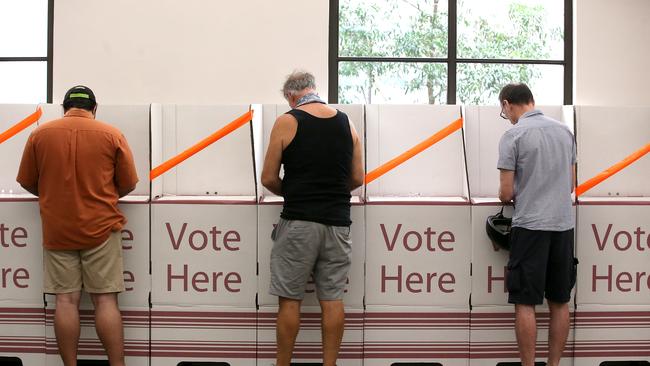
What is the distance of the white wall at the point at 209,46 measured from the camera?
173 inches

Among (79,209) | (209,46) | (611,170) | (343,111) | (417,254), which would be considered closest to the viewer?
(79,209)

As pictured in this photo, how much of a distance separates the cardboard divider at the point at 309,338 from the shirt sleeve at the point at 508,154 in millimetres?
964

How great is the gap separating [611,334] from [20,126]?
3.12 metres

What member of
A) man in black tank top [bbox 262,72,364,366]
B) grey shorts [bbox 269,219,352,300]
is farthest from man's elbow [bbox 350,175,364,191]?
grey shorts [bbox 269,219,352,300]

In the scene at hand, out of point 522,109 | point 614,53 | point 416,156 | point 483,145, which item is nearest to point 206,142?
point 416,156

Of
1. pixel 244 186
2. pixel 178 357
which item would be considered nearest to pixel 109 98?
pixel 244 186

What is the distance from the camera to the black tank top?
2922 mm

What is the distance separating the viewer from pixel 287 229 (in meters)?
2.97

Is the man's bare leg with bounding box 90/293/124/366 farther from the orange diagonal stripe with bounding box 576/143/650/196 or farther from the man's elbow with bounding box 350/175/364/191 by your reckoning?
the orange diagonal stripe with bounding box 576/143/650/196

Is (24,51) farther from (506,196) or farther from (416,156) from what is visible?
(506,196)

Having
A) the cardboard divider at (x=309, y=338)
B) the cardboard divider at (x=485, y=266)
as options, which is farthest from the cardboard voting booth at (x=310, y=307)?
the cardboard divider at (x=485, y=266)

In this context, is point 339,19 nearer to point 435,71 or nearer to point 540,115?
point 435,71

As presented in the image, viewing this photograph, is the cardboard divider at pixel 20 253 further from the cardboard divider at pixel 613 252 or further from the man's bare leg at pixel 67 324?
the cardboard divider at pixel 613 252

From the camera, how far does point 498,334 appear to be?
3326 millimetres
